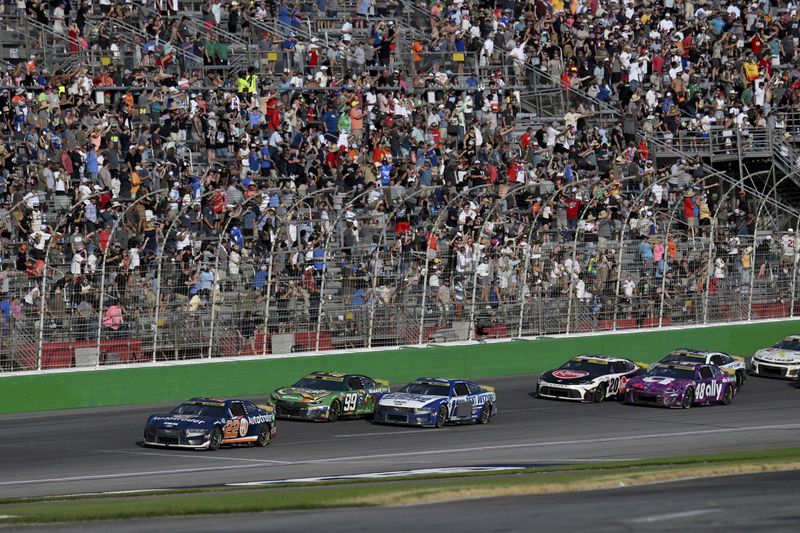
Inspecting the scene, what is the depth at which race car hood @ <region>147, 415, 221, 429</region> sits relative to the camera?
27630 mm

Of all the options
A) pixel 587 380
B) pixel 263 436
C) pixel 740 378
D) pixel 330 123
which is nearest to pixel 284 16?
pixel 330 123

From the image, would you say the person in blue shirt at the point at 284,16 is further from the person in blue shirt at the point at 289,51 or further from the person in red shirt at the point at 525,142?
the person in red shirt at the point at 525,142

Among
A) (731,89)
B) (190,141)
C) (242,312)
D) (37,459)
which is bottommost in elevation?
(37,459)

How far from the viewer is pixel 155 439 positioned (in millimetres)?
27719

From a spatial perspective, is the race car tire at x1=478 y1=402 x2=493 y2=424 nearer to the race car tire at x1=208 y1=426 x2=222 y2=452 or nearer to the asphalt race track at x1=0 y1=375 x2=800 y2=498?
the asphalt race track at x1=0 y1=375 x2=800 y2=498

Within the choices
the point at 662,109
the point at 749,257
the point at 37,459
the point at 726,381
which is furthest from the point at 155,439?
the point at 662,109

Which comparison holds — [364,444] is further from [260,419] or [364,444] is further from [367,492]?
[367,492]

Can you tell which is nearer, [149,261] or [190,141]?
[149,261]

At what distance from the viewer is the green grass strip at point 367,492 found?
61.9ft

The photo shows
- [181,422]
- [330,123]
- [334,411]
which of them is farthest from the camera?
[330,123]

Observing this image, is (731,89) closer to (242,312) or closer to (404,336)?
(404,336)

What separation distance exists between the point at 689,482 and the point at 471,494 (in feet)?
11.6

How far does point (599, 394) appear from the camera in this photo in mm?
34812

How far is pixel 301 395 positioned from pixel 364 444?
3.11m
